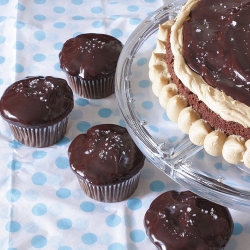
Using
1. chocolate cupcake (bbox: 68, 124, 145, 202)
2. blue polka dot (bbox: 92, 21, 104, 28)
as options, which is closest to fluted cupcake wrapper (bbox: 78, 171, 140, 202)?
chocolate cupcake (bbox: 68, 124, 145, 202)

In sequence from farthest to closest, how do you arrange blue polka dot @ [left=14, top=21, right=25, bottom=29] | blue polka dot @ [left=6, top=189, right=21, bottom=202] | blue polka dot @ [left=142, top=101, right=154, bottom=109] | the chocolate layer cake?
blue polka dot @ [left=14, top=21, right=25, bottom=29] < blue polka dot @ [left=6, top=189, right=21, bottom=202] < blue polka dot @ [left=142, top=101, right=154, bottom=109] < the chocolate layer cake

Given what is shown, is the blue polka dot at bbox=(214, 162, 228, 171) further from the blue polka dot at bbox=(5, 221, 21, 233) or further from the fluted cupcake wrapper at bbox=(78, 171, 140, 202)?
the blue polka dot at bbox=(5, 221, 21, 233)

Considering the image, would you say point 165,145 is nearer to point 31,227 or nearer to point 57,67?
point 31,227

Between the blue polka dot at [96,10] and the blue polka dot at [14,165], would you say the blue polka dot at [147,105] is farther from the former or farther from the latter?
the blue polka dot at [96,10]

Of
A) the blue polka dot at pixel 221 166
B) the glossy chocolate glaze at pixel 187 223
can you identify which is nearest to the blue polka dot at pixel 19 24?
the glossy chocolate glaze at pixel 187 223

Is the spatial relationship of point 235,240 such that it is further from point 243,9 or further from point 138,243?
point 243,9

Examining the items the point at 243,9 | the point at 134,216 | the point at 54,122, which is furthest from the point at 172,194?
the point at 243,9

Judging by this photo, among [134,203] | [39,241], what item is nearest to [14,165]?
[39,241]
